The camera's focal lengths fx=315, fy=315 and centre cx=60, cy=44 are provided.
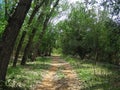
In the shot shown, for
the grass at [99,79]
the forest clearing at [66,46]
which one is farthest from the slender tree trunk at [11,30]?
the grass at [99,79]

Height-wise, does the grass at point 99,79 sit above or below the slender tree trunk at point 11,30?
below

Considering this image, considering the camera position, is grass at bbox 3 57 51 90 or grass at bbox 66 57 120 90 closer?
grass at bbox 3 57 51 90

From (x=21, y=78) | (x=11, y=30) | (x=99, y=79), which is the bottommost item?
(x=99, y=79)

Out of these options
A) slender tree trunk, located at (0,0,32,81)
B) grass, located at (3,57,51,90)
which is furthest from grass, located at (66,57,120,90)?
slender tree trunk, located at (0,0,32,81)

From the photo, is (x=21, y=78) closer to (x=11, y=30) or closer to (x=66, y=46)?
(x=11, y=30)

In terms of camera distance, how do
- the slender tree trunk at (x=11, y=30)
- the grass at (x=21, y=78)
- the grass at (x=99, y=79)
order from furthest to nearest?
the grass at (x=99, y=79) → the grass at (x=21, y=78) → the slender tree trunk at (x=11, y=30)

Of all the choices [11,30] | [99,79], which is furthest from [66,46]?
[11,30]

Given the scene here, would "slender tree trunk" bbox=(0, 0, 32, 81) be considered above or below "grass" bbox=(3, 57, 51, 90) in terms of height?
above

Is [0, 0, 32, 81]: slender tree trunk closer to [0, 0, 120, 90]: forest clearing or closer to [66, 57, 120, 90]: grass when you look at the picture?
[0, 0, 120, 90]: forest clearing

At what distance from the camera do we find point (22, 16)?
49.0 ft

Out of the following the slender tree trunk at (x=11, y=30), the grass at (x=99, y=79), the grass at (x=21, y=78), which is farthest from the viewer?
the grass at (x=99, y=79)

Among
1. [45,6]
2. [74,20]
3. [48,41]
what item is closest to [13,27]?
[45,6]

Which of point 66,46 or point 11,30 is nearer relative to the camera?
point 11,30

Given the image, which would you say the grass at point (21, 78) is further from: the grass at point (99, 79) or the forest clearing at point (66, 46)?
the grass at point (99, 79)
